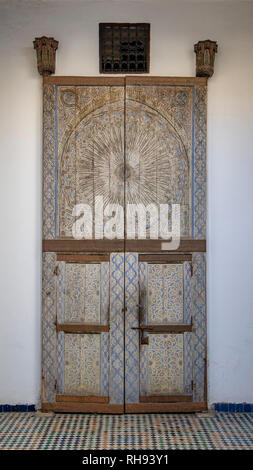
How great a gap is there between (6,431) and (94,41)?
10.4ft

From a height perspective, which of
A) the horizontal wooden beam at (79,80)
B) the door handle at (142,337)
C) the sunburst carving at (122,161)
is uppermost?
the horizontal wooden beam at (79,80)

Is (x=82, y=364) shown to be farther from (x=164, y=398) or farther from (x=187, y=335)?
(x=187, y=335)

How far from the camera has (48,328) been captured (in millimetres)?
4105

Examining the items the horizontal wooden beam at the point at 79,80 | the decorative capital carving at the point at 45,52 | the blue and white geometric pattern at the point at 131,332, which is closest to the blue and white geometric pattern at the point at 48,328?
the blue and white geometric pattern at the point at 131,332

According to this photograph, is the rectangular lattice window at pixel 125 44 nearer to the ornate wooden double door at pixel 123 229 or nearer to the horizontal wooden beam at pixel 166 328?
the ornate wooden double door at pixel 123 229

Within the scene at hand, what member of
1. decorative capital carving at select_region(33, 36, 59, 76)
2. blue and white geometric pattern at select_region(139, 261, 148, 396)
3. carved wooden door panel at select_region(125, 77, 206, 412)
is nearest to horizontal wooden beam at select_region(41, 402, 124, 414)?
blue and white geometric pattern at select_region(139, 261, 148, 396)

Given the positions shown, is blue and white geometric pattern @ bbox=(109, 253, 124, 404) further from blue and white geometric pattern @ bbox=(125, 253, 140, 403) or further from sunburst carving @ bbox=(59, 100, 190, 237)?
sunburst carving @ bbox=(59, 100, 190, 237)

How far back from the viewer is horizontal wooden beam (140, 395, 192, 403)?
4078mm

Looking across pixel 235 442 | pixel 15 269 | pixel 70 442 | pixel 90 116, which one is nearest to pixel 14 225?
pixel 15 269

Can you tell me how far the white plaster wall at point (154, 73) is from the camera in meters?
4.16

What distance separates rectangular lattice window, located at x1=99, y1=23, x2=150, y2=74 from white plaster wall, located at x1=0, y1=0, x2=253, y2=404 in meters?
0.06

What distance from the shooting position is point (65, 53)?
4.15 metres

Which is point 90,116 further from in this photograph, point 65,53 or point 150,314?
point 150,314

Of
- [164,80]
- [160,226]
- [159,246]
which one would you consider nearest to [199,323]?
[159,246]
